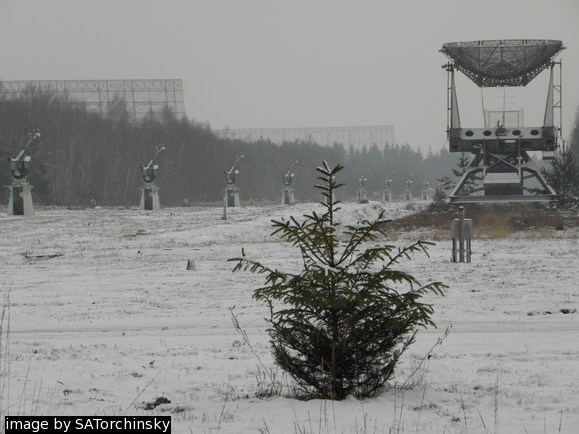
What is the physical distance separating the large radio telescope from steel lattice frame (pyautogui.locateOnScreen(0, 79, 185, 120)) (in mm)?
51733

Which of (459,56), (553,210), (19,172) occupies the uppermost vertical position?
(459,56)

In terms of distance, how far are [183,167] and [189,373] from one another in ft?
326

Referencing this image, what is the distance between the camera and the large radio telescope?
53938mm

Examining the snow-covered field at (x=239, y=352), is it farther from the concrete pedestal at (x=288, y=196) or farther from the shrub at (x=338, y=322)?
the concrete pedestal at (x=288, y=196)

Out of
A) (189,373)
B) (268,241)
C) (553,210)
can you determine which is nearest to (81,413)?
(189,373)

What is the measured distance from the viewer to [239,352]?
10.2 metres

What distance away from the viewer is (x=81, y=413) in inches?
270

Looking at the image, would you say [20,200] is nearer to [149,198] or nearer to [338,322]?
[149,198]

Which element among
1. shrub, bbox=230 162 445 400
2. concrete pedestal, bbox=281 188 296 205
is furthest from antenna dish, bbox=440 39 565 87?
shrub, bbox=230 162 445 400

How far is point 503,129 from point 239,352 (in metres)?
49.0

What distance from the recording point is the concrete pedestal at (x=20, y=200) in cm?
5434

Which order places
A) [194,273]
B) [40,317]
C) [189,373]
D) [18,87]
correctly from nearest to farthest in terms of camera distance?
[189,373] < [40,317] < [194,273] < [18,87]

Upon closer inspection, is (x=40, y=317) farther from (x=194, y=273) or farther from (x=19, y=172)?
(x=19, y=172)

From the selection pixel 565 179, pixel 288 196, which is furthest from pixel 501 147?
pixel 288 196
